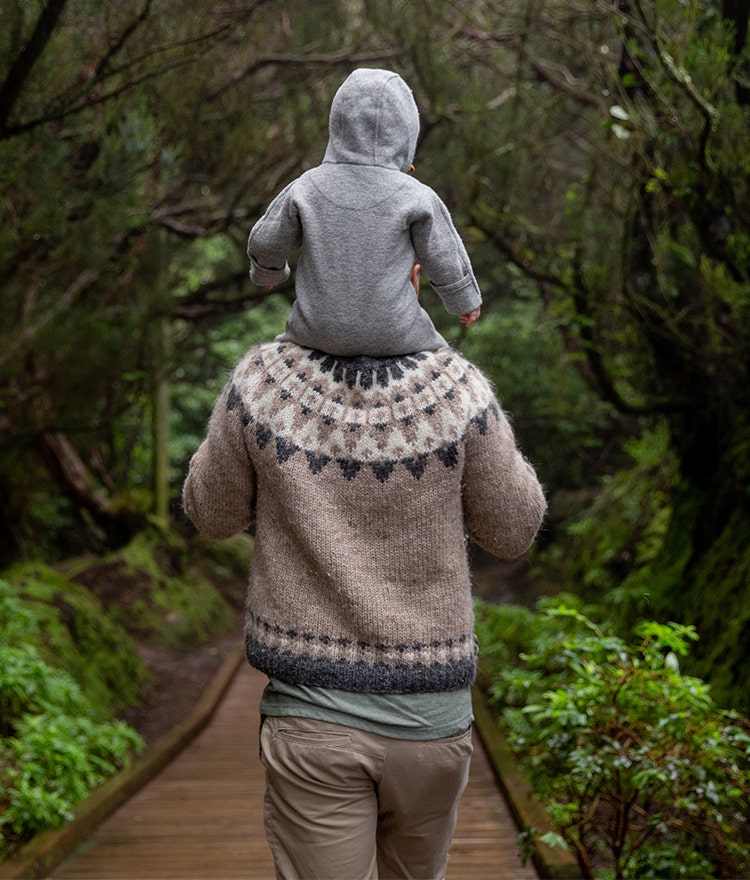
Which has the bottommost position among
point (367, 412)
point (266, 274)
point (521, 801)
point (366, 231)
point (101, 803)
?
point (101, 803)

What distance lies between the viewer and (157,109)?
635 centimetres

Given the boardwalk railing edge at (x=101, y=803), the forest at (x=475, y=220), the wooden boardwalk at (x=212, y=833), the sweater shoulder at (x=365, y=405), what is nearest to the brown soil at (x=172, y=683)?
the boardwalk railing edge at (x=101, y=803)

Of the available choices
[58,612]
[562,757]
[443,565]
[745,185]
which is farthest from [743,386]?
[58,612]

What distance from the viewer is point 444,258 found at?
192 centimetres

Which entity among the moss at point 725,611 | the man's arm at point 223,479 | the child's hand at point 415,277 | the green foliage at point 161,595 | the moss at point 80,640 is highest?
the child's hand at point 415,277

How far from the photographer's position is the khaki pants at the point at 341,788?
1.84 metres

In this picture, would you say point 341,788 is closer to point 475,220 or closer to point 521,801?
point 521,801

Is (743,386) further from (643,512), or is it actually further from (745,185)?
(643,512)

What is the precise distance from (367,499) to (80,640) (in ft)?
17.9

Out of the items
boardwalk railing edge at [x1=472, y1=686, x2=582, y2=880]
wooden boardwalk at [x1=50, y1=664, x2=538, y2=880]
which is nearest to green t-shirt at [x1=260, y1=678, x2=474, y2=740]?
boardwalk railing edge at [x1=472, y1=686, x2=582, y2=880]

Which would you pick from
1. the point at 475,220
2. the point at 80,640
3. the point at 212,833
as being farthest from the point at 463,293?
the point at 80,640

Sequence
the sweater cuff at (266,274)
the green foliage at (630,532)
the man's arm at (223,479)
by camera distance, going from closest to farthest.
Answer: the man's arm at (223,479)
the sweater cuff at (266,274)
the green foliage at (630,532)

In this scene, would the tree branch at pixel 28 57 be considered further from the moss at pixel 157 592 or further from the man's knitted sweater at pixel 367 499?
the moss at pixel 157 592

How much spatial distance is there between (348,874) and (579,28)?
284 inches
